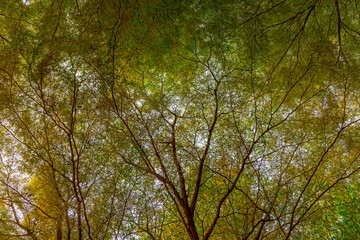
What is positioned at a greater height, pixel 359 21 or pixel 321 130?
pixel 359 21

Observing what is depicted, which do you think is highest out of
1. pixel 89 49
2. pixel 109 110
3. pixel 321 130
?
pixel 89 49

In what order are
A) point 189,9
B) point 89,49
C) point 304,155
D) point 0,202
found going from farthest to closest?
1. point 0,202
2. point 304,155
3. point 189,9
4. point 89,49

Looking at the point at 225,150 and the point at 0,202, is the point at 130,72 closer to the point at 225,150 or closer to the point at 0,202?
the point at 225,150

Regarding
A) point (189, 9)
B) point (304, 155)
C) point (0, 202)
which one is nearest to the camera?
point (189, 9)

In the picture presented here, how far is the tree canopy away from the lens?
3957 millimetres

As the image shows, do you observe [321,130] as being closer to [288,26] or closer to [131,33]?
[288,26]

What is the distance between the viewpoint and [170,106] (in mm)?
4977

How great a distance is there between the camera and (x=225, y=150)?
443cm

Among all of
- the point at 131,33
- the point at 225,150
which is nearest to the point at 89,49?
the point at 131,33

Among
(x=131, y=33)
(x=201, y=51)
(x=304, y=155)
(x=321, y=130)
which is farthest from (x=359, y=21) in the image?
(x=131, y=33)

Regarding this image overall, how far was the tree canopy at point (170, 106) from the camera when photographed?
3.96m

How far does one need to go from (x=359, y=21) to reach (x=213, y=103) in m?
3.48

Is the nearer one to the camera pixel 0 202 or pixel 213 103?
Result: pixel 213 103

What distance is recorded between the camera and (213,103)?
4.87 metres
